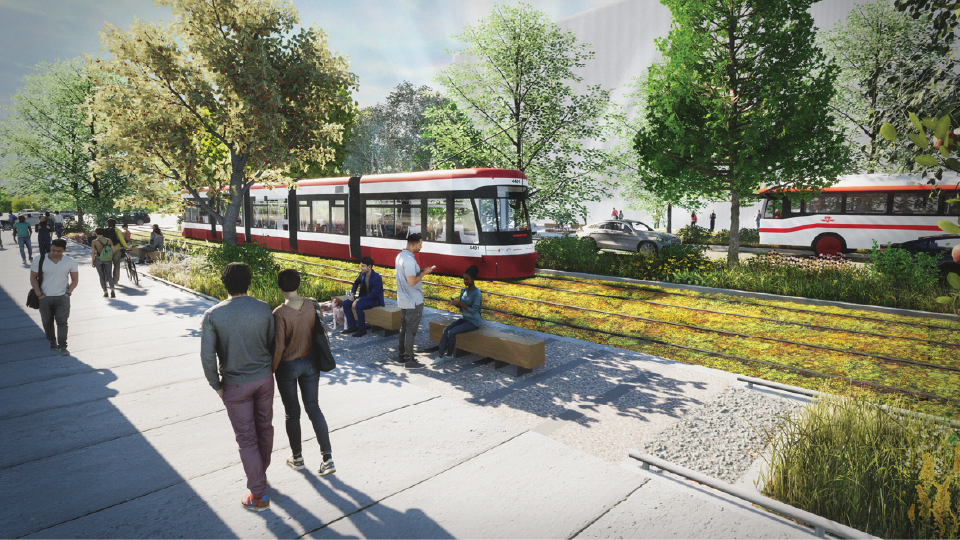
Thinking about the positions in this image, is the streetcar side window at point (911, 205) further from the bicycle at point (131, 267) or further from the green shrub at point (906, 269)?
the bicycle at point (131, 267)

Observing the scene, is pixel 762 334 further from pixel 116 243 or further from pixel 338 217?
pixel 116 243

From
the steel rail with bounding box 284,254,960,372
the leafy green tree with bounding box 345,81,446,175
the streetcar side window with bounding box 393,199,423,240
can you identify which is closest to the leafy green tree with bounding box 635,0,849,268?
the steel rail with bounding box 284,254,960,372

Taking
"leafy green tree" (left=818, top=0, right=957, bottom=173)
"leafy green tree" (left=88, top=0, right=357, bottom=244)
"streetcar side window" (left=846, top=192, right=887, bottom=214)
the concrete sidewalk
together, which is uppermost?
"leafy green tree" (left=818, top=0, right=957, bottom=173)

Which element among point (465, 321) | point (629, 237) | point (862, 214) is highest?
point (862, 214)

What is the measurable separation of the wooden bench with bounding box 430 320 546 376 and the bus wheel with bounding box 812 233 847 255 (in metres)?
20.0

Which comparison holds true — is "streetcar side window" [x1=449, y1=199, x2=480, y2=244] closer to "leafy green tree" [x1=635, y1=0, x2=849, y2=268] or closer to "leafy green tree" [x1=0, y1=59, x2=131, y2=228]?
"leafy green tree" [x1=635, y1=0, x2=849, y2=268]

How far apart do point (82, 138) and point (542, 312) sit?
2911cm

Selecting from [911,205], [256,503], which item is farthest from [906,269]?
[256,503]

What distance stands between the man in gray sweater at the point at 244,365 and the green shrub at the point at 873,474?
4.42 m

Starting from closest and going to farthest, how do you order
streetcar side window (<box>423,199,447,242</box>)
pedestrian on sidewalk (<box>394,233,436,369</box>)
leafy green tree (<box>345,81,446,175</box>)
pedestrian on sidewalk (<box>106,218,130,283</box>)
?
pedestrian on sidewalk (<box>394,233,436,369</box>), pedestrian on sidewalk (<box>106,218,130,283</box>), streetcar side window (<box>423,199,447,242</box>), leafy green tree (<box>345,81,446,175</box>)

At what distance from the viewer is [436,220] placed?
50.6 ft

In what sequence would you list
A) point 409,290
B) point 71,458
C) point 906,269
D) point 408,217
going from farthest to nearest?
point 408,217 < point 906,269 < point 409,290 < point 71,458

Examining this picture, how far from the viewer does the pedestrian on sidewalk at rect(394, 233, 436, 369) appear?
739cm

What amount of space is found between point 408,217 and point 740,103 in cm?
1096
